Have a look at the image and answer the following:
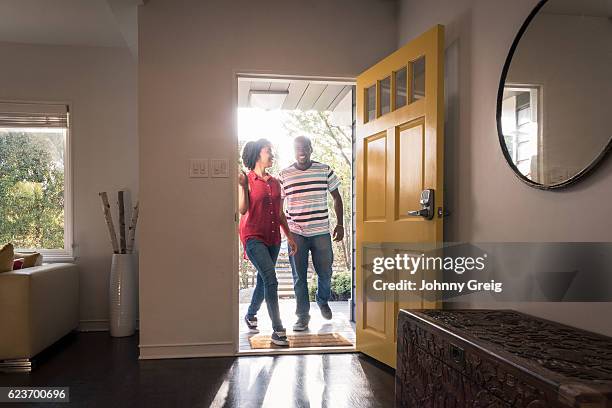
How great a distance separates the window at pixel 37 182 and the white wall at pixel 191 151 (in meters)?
1.37

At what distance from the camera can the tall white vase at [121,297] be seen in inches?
156

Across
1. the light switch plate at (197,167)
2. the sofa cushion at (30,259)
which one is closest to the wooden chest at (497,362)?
the light switch plate at (197,167)

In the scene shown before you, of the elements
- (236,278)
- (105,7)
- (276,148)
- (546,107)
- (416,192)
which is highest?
(105,7)

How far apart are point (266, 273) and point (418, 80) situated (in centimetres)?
187

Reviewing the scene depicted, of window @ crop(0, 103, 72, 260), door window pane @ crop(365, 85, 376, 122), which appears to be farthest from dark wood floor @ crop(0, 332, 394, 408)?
door window pane @ crop(365, 85, 376, 122)

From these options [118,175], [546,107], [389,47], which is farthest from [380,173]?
[118,175]

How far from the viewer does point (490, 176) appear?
229cm

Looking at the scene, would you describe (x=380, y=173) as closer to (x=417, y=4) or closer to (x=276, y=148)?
(x=417, y=4)

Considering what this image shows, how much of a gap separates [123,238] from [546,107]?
10.9 feet

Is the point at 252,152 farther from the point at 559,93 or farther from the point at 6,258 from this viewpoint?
the point at 559,93

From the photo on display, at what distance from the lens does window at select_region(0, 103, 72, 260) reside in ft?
13.8

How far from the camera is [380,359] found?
3.08 m

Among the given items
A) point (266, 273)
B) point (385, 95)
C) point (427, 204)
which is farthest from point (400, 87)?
point (266, 273)

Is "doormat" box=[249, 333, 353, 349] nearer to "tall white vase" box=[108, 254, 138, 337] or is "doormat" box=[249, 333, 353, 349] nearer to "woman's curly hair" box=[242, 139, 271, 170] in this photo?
"tall white vase" box=[108, 254, 138, 337]
